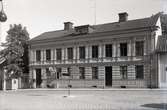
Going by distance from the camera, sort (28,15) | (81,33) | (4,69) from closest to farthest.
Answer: (28,15) < (81,33) < (4,69)

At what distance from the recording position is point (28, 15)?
9.51 meters

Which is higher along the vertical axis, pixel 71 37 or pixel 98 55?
pixel 71 37

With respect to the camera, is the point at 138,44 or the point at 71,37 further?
the point at 71,37

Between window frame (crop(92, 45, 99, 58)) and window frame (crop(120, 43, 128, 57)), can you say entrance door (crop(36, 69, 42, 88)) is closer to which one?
window frame (crop(92, 45, 99, 58))

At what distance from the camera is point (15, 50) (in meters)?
35.1

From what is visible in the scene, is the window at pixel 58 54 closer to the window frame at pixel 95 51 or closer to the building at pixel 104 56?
the building at pixel 104 56

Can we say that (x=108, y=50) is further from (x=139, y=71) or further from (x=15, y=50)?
(x=15, y=50)

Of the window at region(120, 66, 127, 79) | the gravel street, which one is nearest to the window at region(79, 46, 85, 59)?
the window at region(120, 66, 127, 79)

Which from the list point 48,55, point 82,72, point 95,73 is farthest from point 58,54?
point 95,73

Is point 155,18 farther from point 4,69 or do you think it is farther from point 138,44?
point 4,69

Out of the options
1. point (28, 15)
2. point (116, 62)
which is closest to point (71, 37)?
point (116, 62)

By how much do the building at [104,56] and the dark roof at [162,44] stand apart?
0.31 ft

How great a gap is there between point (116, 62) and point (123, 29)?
3438 mm

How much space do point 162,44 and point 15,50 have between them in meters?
18.3
